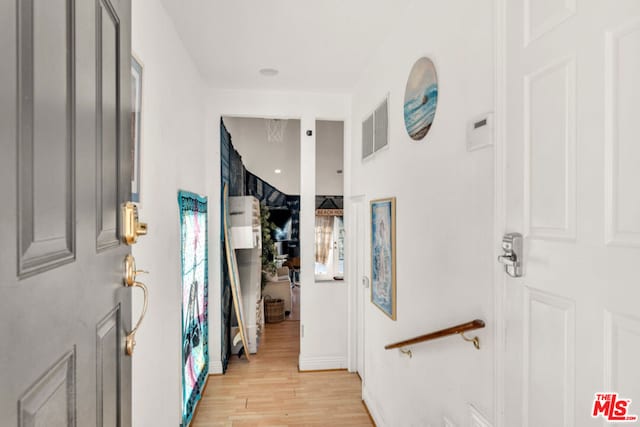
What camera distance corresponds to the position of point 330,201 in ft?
13.6

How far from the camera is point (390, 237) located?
2.51 meters

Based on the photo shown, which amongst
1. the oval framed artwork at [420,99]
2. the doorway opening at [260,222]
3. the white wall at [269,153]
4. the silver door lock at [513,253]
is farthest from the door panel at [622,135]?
the white wall at [269,153]

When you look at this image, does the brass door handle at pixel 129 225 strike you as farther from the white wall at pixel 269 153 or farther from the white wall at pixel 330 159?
the white wall at pixel 269 153

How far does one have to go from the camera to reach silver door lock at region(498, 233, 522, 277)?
118 cm

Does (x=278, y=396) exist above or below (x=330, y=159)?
below

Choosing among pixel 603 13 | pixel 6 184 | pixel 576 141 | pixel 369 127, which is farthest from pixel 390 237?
pixel 6 184

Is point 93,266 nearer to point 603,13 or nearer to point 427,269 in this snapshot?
point 603,13

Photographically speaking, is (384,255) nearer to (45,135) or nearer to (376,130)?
(376,130)

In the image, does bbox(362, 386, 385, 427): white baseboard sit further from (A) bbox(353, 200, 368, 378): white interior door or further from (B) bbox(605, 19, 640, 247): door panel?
(B) bbox(605, 19, 640, 247): door panel

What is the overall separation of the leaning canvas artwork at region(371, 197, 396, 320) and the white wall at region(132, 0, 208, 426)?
1441 millimetres

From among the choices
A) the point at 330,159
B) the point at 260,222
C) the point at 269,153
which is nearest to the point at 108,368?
the point at 330,159

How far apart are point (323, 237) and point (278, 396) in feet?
5.65

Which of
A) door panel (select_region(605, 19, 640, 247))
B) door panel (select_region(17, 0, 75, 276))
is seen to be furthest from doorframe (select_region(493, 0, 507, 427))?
door panel (select_region(17, 0, 75, 276))

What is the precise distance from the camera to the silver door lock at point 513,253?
3.86 ft
